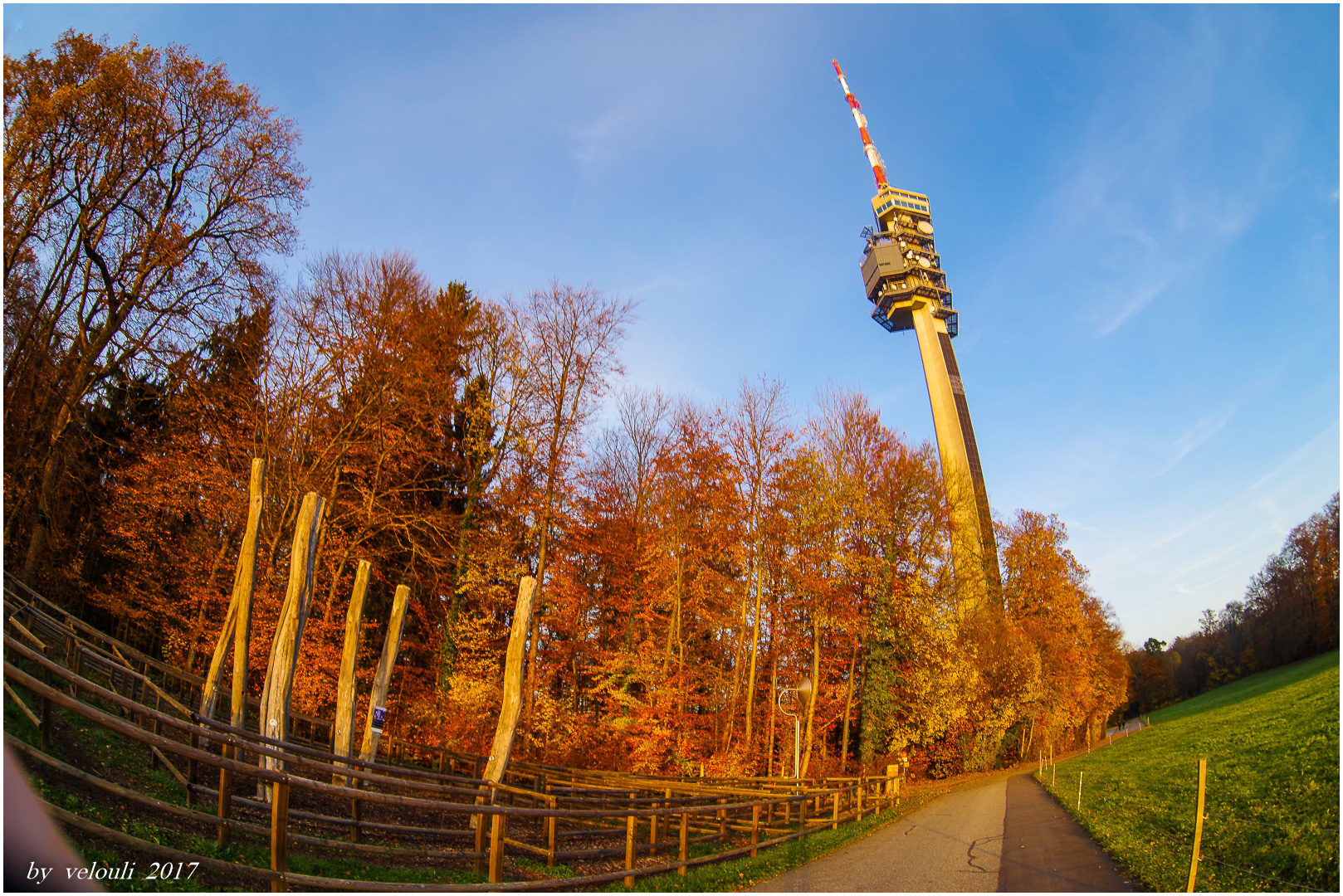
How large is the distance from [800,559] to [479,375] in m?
12.4

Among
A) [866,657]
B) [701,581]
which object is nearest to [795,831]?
[701,581]

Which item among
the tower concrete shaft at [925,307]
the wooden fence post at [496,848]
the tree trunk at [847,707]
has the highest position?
the tower concrete shaft at [925,307]

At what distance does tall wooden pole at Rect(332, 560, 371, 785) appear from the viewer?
10523 mm

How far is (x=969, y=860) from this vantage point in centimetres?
1032

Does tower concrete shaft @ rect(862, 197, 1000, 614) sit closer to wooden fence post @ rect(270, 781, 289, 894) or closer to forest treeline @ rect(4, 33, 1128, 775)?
forest treeline @ rect(4, 33, 1128, 775)

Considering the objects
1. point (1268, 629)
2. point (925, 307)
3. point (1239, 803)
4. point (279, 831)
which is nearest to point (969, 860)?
point (1239, 803)

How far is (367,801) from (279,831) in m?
4.89

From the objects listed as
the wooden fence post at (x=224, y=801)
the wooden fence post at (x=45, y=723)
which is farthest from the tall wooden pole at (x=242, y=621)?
the wooden fence post at (x=224, y=801)

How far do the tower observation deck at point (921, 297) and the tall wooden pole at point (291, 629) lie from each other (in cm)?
3675

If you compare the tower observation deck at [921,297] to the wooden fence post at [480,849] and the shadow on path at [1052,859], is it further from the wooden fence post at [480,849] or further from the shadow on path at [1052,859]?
the wooden fence post at [480,849]

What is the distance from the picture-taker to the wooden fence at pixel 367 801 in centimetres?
530

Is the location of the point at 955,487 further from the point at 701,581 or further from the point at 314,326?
the point at 314,326

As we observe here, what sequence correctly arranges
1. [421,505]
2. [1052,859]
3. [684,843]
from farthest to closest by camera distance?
[421,505], [1052,859], [684,843]

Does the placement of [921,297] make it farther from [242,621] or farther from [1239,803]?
[242,621]
